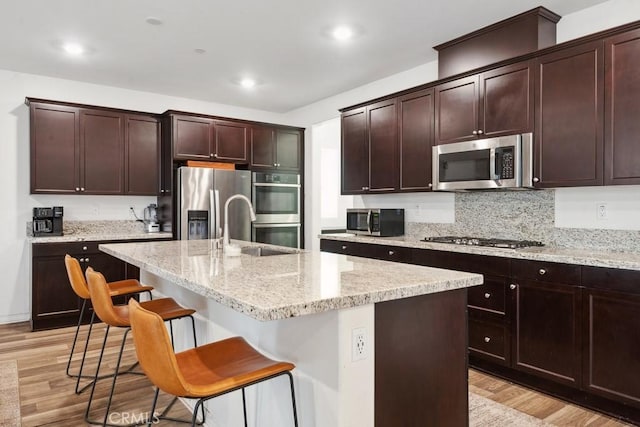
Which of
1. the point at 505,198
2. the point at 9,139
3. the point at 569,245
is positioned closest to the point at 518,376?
the point at 569,245

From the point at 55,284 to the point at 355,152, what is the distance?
3.40 metres

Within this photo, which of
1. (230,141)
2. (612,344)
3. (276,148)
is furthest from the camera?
(276,148)

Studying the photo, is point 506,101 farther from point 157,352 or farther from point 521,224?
point 157,352

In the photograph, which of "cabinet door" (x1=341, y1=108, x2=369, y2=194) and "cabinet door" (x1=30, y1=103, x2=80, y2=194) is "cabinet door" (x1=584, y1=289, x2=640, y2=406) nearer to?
"cabinet door" (x1=341, y1=108, x2=369, y2=194)

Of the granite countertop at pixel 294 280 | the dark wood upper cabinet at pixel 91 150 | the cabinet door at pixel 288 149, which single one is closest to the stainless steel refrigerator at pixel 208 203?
the dark wood upper cabinet at pixel 91 150

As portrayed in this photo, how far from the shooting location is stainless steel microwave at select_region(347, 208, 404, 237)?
431 centimetres

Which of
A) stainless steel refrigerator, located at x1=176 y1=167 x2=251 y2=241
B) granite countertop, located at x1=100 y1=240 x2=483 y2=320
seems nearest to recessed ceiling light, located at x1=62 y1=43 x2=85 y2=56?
stainless steel refrigerator, located at x1=176 y1=167 x2=251 y2=241

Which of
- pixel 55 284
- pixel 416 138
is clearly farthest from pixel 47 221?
pixel 416 138

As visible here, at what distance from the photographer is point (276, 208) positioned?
19.0ft

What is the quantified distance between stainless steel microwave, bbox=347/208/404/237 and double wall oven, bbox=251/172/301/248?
1479mm

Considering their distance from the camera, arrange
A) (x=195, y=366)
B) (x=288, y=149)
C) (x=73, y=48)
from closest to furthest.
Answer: (x=195, y=366) → (x=73, y=48) → (x=288, y=149)

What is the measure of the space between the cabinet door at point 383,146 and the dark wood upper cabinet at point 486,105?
0.55 meters

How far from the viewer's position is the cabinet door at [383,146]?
421cm

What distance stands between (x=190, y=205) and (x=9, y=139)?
199cm
